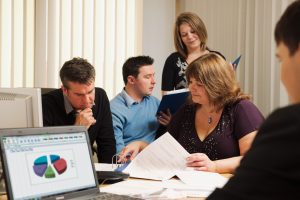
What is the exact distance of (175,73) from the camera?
10.2 ft

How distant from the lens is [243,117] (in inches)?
76.2

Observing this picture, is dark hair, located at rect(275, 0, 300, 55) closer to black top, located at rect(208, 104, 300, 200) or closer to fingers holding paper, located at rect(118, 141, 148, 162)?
black top, located at rect(208, 104, 300, 200)

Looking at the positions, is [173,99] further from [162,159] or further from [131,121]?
[162,159]

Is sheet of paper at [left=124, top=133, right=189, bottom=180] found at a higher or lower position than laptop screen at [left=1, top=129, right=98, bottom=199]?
lower

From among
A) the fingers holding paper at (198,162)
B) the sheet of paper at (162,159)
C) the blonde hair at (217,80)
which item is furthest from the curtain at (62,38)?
the fingers holding paper at (198,162)

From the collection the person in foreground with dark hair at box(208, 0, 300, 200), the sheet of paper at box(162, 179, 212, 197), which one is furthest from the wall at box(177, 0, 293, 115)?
the person in foreground with dark hair at box(208, 0, 300, 200)

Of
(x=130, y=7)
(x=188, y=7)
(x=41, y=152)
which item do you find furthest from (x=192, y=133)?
(x=188, y=7)

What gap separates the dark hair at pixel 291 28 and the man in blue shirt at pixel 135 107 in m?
1.88

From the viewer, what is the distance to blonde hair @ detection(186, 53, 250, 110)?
6.56ft

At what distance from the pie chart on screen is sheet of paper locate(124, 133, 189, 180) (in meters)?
0.49

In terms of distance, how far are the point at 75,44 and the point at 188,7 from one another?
121 cm

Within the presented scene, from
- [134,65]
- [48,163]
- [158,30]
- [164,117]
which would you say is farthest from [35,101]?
[158,30]

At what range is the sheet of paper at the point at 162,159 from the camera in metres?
1.70

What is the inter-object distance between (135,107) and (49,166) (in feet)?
4.89
